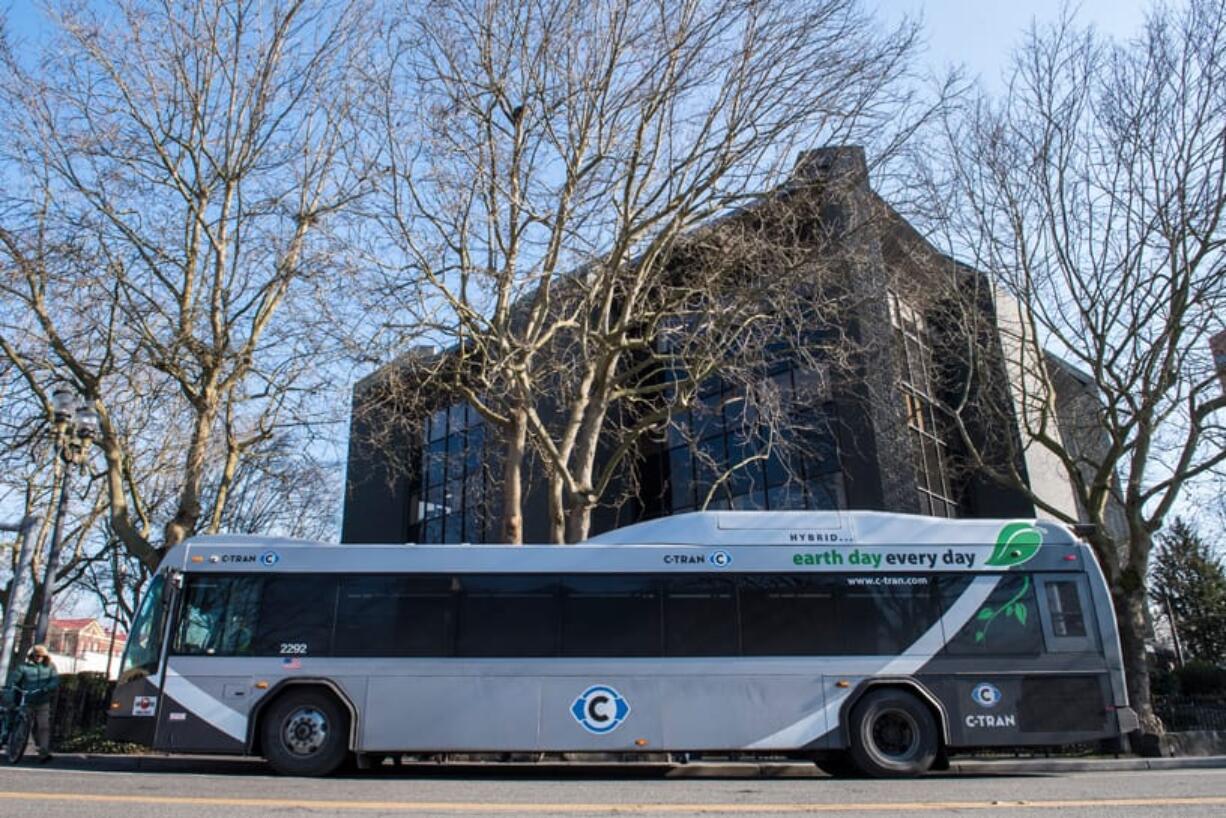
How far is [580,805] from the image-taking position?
6.50 m

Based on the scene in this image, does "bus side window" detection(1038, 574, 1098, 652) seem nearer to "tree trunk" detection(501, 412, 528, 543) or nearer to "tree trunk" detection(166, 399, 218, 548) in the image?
"tree trunk" detection(501, 412, 528, 543)

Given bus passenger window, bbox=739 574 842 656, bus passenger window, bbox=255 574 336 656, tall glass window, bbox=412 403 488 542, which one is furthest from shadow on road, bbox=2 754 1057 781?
tall glass window, bbox=412 403 488 542

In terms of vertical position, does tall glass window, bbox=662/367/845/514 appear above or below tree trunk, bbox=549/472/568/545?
above

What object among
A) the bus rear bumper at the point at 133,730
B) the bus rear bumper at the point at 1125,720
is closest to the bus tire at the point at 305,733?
the bus rear bumper at the point at 133,730

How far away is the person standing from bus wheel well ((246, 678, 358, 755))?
12.1 feet

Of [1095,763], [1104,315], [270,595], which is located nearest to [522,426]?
[270,595]

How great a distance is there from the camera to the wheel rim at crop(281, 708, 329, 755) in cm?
941

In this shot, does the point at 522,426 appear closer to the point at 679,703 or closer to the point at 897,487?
the point at 679,703

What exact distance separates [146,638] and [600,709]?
5.70 meters

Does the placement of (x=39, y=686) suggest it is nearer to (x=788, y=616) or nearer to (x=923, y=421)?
(x=788, y=616)

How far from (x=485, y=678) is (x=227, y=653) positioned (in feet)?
10.4

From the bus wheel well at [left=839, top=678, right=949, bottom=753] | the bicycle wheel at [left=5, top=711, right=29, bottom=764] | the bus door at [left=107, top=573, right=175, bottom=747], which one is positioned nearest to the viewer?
the bus wheel well at [left=839, top=678, right=949, bottom=753]

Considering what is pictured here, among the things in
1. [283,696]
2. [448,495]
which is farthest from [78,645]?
[283,696]

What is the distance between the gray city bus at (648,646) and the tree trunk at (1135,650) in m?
6.69
